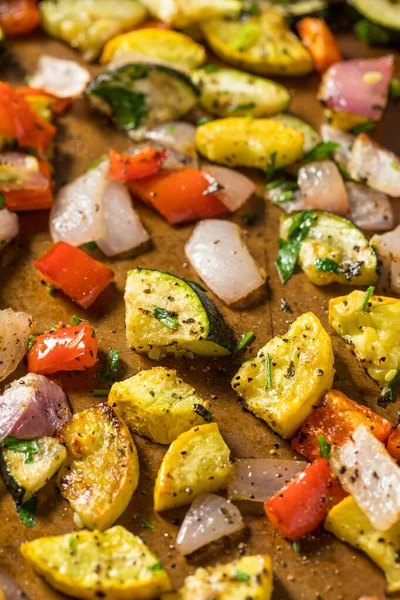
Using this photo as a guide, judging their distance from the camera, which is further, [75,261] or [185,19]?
[185,19]

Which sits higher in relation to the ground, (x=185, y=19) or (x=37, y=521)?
(x=185, y=19)

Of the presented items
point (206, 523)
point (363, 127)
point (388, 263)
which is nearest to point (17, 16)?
point (363, 127)

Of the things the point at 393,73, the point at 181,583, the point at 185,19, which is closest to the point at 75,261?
the point at 181,583

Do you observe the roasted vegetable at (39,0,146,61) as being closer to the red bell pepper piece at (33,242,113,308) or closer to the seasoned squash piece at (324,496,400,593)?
the red bell pepper piece at (33,242,113,308)

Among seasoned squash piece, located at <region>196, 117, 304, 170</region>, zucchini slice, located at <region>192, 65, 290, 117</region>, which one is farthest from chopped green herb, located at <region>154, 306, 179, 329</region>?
zucchini slice, located at <region>192, 65, 290, 117</region>

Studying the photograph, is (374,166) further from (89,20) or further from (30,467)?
(30,467)

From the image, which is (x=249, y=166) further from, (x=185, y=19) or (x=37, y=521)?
(x=37, y=521)
